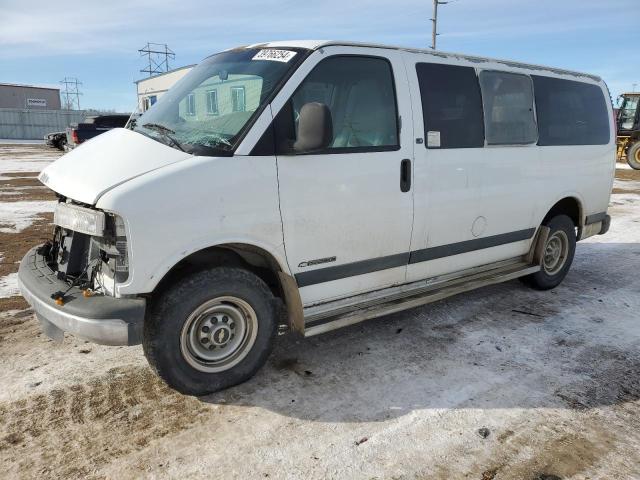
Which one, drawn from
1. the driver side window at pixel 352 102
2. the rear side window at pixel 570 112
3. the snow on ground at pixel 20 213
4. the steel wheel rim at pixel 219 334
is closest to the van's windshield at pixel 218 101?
the driver side window at pixel 352 102

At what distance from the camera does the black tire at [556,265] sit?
18.0 ft

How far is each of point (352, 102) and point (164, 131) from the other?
138 cm

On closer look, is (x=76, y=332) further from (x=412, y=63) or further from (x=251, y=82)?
(x=412, y=63)

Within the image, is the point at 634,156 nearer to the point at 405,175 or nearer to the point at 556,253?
the point at 556,253

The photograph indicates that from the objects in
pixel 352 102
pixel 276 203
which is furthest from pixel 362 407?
pixel 352 102

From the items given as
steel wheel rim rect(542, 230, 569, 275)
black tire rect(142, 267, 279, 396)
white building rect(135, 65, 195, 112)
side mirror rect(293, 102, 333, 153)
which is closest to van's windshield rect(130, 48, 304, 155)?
side mirror rect(293, 102, 333, 153)

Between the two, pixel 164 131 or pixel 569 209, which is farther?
pixel 569 209

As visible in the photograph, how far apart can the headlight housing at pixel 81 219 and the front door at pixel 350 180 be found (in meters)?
1.12

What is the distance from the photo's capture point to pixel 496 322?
4715mm

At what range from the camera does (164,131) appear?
11.7 feet

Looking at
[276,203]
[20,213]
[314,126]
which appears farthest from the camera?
[20,213]

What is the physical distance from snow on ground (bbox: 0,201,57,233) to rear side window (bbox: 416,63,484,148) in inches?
272

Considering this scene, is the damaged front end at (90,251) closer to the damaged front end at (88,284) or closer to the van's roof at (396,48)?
the damaged front end at (88,284)

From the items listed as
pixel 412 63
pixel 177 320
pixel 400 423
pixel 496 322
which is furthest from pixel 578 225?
pixel 177 320
